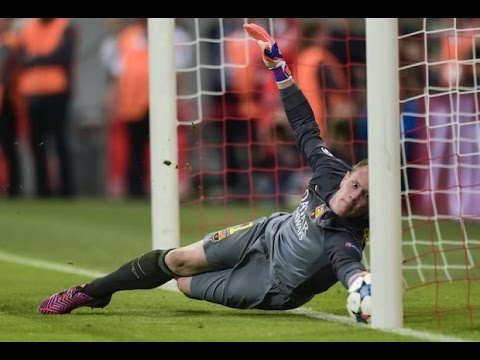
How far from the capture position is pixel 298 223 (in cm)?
781

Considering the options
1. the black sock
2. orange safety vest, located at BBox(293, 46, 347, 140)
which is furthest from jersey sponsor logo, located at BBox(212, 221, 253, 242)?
orange safety vest, located at BBox(293, 46, 347, 140)

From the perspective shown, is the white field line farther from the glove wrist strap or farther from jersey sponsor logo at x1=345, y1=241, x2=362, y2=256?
the glove wrist strap

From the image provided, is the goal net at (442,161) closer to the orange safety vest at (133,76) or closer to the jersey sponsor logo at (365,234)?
the jersey sponsor logo at (365,234)

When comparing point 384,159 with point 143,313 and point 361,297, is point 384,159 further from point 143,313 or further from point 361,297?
point 143,313

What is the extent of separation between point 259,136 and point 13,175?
129 inches

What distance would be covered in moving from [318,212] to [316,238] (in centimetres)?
15

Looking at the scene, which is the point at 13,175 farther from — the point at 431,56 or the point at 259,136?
the point at 431,56

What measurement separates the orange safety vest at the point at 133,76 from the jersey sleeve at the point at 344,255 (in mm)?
10427

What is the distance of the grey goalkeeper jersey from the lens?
7457 millimetres

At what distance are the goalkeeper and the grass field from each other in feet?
0.39

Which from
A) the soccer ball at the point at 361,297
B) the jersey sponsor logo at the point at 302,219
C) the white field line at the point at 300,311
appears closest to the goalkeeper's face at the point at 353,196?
the jersey sponsor logo at the point at 302,219

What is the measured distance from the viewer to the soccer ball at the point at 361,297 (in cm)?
717
